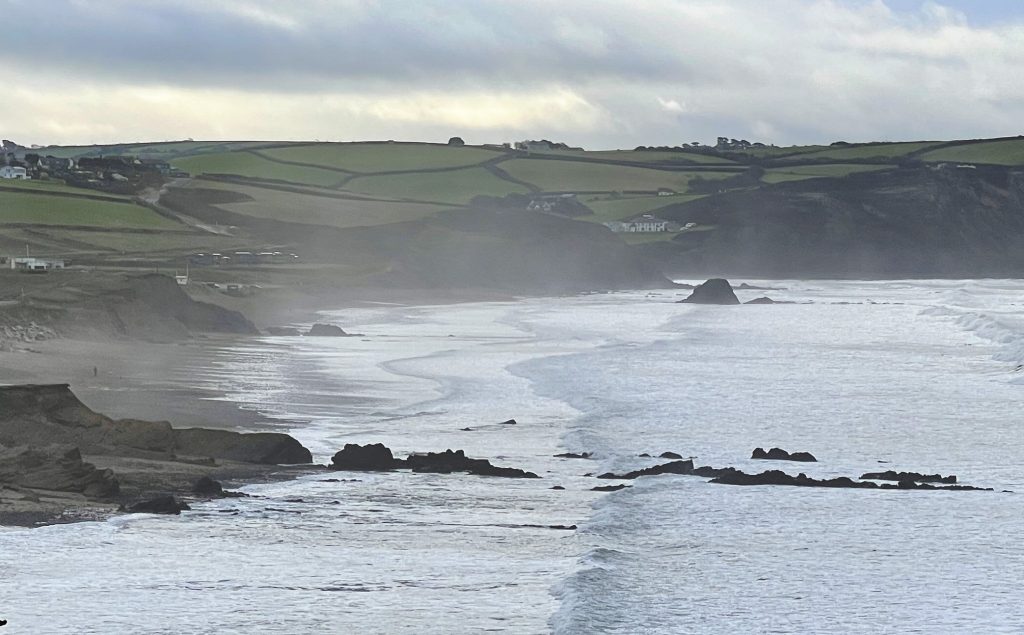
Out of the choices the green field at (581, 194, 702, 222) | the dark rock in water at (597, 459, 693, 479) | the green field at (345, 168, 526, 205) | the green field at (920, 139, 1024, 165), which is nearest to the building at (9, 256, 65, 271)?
the dark rock in water at (597, 459, 693, 479)

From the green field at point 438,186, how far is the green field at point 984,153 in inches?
2263

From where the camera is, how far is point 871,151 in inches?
7421

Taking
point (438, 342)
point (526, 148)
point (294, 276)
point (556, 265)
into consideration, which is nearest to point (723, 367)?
point (438, 342)

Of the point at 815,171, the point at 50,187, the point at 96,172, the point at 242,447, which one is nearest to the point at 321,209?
the point at 96,172

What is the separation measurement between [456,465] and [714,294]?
250 feet

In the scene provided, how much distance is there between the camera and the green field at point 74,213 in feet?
302

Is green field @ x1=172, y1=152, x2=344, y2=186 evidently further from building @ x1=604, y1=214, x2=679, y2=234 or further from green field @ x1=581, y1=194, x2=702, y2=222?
building @ x1=604, y1=214, x2=679, y2=234

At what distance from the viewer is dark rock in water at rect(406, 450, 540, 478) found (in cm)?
2180

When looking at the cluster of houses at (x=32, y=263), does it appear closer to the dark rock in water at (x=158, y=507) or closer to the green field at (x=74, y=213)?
the green field at (x=74, y=213)

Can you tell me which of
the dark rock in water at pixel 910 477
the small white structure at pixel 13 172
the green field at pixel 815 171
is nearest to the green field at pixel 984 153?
the green field at pixel 815 171

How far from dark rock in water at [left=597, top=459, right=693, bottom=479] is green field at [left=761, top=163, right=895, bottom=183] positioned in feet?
507

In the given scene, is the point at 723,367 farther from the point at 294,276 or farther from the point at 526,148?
the point at 526,148

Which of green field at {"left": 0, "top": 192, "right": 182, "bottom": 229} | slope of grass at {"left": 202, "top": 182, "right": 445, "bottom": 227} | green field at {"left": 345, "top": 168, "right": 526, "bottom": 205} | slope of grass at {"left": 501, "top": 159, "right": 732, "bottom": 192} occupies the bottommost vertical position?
green field at {"left": 0, "top": 192, "right": 182, "bottom": 229}

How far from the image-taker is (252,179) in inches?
5487
